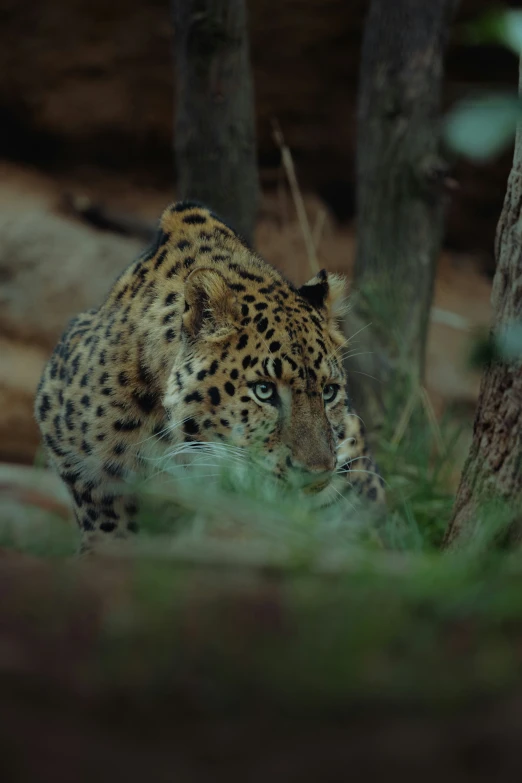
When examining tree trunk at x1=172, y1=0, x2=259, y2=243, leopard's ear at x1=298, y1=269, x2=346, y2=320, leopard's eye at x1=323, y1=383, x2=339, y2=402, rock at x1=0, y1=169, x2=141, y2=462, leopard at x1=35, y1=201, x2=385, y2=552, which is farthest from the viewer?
rock at x1=0, y1=169, x2=141, y2=462

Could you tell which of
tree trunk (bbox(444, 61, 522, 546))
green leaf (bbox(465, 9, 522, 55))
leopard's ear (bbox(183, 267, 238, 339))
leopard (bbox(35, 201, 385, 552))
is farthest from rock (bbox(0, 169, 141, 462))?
green leaf (bbox(465, 9, 522, 55))

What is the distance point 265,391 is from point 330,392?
14.5 inches

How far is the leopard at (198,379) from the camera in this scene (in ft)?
15.8

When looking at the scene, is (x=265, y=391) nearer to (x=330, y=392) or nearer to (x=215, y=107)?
(x=330, y=392)

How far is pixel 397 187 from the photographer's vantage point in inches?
296

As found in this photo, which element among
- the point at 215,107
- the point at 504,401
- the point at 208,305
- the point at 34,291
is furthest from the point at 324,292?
the point at 34,291

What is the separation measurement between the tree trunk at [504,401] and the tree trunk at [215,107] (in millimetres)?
3183

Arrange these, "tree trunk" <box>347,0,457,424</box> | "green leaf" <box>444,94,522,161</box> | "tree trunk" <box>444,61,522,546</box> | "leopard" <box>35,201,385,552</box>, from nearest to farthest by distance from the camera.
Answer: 1. "green leaf" <box>444,94,522,161</box>
2. "tree trunk" <box>444,61,522,546</box>
3. "leopard" <box>35,201,385,552</box>
4. "tree trunk" <box>347,0,457,424</box>

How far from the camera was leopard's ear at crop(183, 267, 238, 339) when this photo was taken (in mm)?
4844

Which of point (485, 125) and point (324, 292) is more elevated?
point (485, 125)

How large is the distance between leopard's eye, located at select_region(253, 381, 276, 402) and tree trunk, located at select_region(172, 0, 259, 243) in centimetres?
216

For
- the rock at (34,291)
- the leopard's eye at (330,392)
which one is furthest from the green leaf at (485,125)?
the rock at (34,291)

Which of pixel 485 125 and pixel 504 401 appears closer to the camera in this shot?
pixel 485 125

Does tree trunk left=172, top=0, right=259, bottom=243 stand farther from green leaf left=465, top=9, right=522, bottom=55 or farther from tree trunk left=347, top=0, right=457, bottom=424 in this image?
green leaf left=465, top=9, right=522, bottom=55
